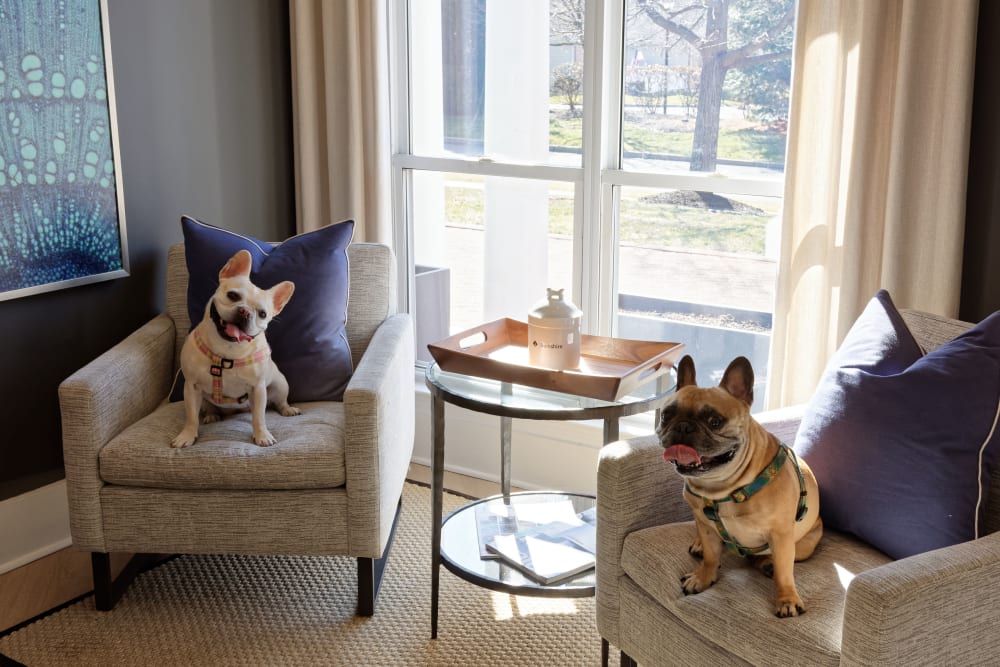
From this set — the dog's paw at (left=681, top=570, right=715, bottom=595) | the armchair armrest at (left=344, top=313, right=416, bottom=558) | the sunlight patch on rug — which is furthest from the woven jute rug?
the dog's paw at (left=681, top=570, right=715, bottom=595)

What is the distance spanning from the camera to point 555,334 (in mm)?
2262

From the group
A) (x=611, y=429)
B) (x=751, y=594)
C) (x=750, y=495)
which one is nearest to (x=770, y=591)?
(x=751, y=594)

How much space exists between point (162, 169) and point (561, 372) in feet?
5.29

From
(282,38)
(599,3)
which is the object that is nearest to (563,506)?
(599,3)

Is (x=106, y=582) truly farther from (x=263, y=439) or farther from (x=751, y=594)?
(x=751, y=594)

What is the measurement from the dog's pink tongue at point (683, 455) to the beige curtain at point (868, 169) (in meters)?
0.99

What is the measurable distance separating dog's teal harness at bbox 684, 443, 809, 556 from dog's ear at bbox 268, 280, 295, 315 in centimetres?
114

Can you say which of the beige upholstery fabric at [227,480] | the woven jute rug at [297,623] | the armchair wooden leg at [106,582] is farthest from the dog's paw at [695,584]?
the armchair wooden leg at [106,582]

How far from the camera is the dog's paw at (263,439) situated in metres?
2.38

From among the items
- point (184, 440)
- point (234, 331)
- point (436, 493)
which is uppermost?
point (234, 331)

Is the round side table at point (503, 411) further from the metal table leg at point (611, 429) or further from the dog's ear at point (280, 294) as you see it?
the dog's ear at point (280, 294)

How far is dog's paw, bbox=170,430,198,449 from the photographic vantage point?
7.77 ft

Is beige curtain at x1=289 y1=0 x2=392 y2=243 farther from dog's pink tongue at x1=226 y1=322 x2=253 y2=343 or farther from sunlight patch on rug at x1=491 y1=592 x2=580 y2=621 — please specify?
sunlight patch on rug at x1=491 y1=592 x2=580 y2=621

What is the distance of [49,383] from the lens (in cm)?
281
